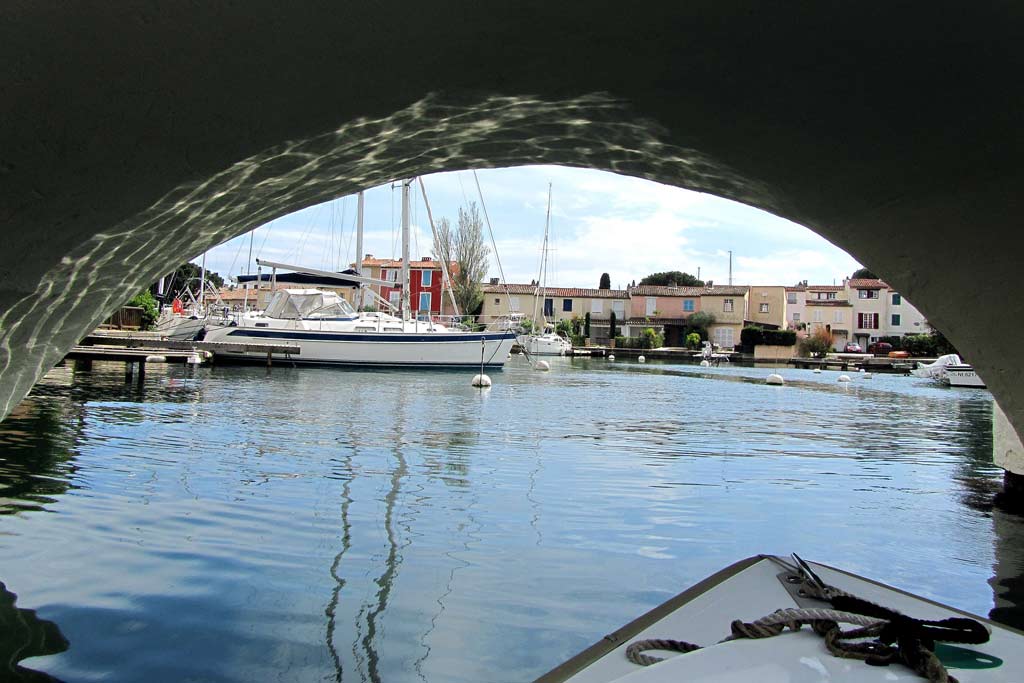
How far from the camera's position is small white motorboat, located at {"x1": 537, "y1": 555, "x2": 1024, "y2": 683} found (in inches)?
92.9

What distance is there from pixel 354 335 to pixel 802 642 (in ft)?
92.2

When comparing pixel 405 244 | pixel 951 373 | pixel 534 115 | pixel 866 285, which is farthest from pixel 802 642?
pixel 866 285

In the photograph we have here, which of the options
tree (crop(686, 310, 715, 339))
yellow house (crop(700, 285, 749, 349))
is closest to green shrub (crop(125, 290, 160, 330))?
tree (crop(686, 310, 715, 339))

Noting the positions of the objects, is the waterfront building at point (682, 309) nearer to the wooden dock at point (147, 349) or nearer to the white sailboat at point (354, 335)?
the white sailboat at point (354, 335)

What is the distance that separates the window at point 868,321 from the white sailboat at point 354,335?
165ft

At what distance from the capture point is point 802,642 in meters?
2.60

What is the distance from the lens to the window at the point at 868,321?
6971cm

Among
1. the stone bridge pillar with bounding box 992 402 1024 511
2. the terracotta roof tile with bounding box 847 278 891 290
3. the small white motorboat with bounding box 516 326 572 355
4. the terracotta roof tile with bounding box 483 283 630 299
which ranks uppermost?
the terracotta roof tile with bounding box 847 278 891 290

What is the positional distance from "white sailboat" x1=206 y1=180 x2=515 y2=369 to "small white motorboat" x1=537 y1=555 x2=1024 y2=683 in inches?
1037

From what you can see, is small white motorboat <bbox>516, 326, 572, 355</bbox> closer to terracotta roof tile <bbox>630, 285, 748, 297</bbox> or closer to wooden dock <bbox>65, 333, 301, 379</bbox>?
terracotta roof tile <bbox>630, 285, 748, 297</bbox>

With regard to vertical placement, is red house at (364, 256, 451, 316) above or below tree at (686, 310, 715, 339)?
above

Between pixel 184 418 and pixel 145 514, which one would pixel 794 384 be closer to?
pixel 184 418

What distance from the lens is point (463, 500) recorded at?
25.6 ft

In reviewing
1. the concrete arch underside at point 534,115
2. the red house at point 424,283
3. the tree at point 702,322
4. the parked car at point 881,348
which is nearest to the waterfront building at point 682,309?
the tree at point 702,322
